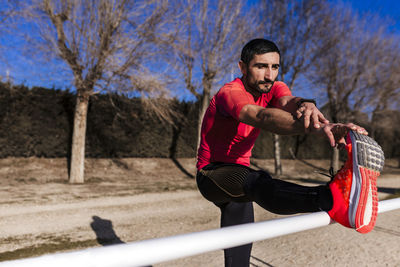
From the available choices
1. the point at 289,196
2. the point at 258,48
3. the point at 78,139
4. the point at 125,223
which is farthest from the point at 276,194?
the point at 78,139

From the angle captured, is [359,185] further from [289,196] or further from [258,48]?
[258,48]

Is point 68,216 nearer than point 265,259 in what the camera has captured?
No

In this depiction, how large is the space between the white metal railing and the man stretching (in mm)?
242

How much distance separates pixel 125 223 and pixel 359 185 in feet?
14.7

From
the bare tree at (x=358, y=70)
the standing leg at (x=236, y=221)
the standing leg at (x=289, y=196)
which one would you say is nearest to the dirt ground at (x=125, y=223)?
the standing leg at (x=289, y=196)

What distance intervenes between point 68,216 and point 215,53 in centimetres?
792

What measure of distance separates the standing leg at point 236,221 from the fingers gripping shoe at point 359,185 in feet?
2.82

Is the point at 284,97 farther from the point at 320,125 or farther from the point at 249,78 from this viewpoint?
the point at 320,125

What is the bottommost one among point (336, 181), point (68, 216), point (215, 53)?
point (68, 216)

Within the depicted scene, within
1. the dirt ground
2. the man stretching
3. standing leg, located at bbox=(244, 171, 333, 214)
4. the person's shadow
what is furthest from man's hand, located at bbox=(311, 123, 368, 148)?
the person's shadow

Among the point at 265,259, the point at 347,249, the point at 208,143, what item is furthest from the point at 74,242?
the point at 347,249

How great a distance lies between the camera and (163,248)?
0.98 meters

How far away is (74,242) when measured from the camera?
13.5 ft

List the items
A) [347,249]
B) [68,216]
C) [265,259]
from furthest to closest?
1. [68,216]
2. [347,249]
3. [265,259]
